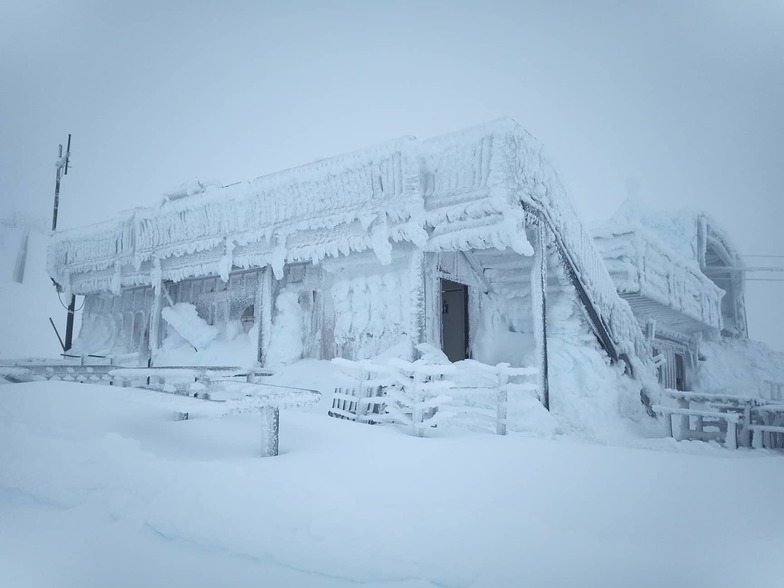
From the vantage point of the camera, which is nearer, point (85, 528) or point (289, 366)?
point (85, 528)

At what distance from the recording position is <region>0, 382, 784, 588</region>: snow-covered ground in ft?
8.39

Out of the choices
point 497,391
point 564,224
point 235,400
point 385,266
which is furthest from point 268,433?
point 564,224

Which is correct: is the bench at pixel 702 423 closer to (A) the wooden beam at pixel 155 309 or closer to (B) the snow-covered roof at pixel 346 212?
(B) the snow-covered roof at pixel 346 212

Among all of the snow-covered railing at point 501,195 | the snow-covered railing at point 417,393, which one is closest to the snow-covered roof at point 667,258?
the snow-covered railing at point 501,195

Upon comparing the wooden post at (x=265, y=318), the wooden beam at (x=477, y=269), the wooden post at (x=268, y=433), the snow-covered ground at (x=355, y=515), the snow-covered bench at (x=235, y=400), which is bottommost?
the snow-covered ground at (x=355, y=515)

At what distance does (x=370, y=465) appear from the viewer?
415 centimetres

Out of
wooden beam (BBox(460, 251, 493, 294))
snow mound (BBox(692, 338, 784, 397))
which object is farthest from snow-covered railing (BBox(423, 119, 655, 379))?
snow mound (BBox(692, 338, 784, 397))

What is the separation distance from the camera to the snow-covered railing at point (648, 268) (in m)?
13.6

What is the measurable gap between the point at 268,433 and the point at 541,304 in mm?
6622

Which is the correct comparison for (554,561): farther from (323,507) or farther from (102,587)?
(102,587)

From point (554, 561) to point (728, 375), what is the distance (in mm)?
18105

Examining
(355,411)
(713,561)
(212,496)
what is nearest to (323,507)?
(212,496)

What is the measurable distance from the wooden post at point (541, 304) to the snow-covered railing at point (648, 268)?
4972 millimetres

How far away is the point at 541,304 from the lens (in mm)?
9570
